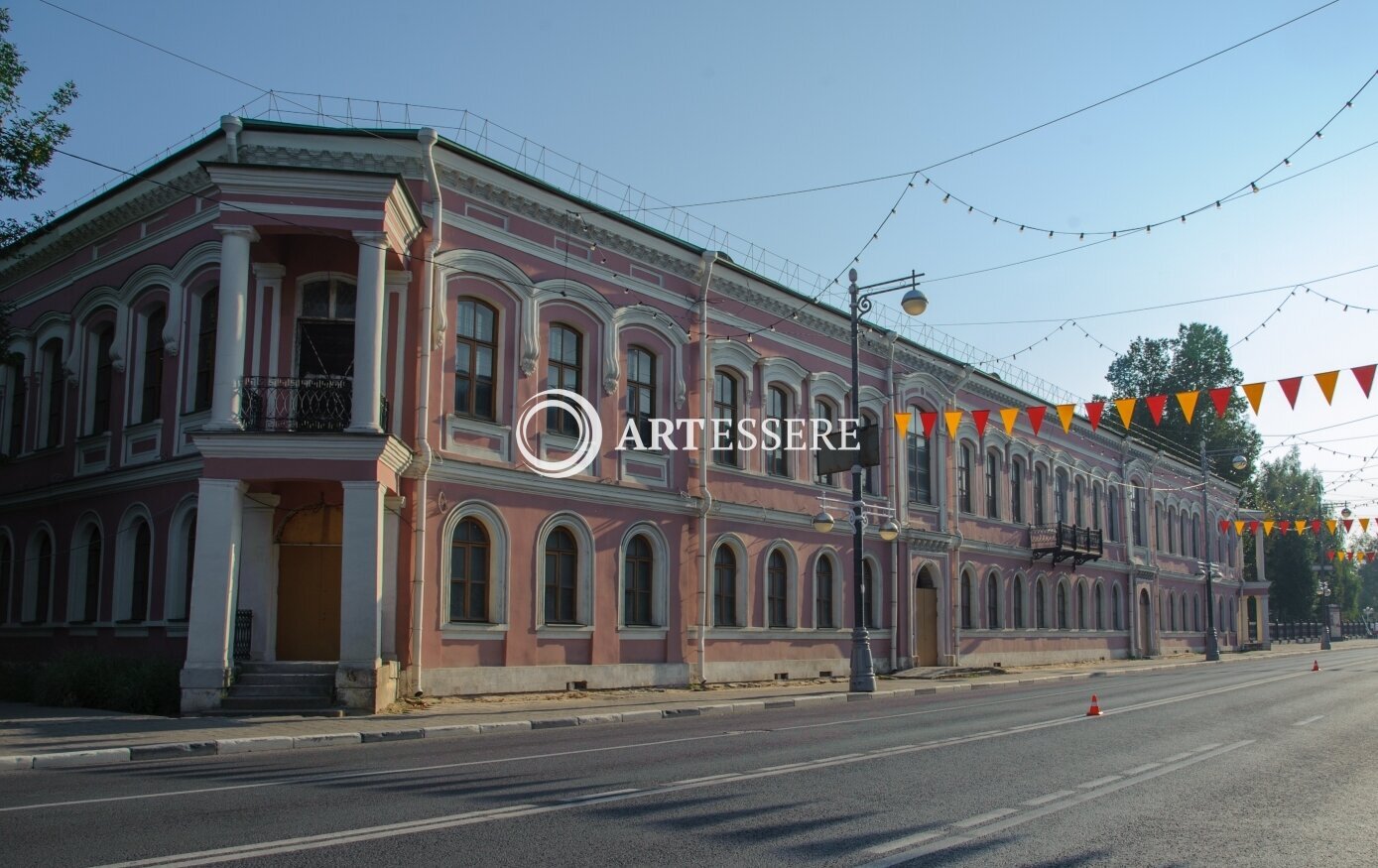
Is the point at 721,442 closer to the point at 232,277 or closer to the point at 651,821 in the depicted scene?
the point at 232,277

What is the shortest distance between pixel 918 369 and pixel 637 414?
13.5 metres

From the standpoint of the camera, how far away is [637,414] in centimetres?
2545

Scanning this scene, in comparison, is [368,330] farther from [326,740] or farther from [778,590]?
[778,590]

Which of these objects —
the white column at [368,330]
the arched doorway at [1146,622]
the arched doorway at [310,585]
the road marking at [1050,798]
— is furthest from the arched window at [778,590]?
the arched doorway at [1146,622]

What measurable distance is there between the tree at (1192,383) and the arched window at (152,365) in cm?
6439

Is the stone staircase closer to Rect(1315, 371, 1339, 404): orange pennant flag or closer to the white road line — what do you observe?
the white road line

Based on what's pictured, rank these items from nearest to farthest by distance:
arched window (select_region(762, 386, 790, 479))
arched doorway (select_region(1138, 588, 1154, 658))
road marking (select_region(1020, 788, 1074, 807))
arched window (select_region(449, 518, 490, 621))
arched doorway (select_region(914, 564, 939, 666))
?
road marking (select_region(1020, 788, 1074, 807)) < arched window (select_region(449, 518, 490, 621)) < arched window (select_region(762, 386, 790, 479)) < arched doorway (select_region(914, 564, 939, 666)) < arched doorway (select_region(1138, 588, 1154, 658))

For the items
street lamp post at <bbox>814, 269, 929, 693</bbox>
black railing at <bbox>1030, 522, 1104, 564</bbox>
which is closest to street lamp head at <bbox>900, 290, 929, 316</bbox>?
street lamp post at <bbox>814, 269, 929, 693</bbox>

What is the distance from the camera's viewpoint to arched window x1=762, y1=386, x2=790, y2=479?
96.7ft

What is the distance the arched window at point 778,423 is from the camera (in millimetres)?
29484

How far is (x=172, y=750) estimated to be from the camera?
526 inches

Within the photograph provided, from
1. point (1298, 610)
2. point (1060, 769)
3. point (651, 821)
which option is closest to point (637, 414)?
point (1060, 769)

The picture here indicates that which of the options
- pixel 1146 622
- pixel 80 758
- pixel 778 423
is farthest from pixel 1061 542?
pixel 80 758

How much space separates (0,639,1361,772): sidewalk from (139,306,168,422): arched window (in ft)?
19.0
